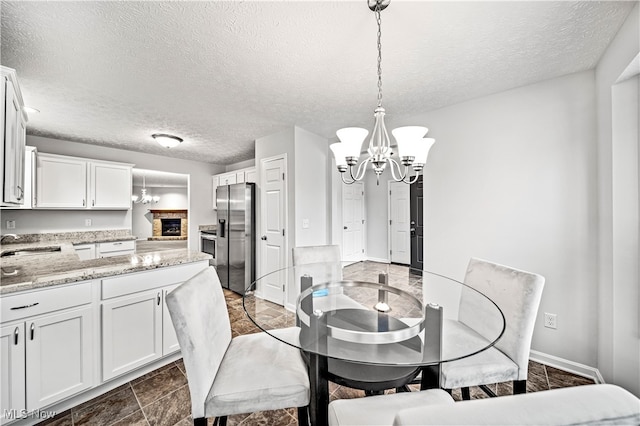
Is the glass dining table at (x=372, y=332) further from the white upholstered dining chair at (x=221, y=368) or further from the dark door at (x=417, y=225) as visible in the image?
the dark door at (x=417, y=225)

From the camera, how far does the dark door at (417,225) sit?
5043 mm

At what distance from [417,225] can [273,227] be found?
3.23m

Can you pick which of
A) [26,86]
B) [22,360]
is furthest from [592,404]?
[26,86]

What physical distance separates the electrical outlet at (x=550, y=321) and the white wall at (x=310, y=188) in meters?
2.51

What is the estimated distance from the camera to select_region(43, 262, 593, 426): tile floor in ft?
5.09

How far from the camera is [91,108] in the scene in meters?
2.61

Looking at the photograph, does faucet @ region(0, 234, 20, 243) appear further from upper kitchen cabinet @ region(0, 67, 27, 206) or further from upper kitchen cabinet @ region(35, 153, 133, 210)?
upper kitchen cabinet @ region(0, 67, 27, 206)

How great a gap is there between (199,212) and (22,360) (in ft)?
13.1

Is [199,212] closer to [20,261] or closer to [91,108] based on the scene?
[91,108]

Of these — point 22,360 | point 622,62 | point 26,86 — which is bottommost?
point 22,360

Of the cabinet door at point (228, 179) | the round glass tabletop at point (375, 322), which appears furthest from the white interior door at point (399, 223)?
the round glass tabletop at point (375, 322)

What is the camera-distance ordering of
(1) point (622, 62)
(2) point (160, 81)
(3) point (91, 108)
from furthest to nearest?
(3) point (91, 108), (2) point (160, 81), (1) point (622, 62)

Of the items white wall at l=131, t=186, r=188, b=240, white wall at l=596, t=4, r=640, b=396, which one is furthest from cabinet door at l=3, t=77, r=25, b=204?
white wall at l=131, t=186, r=188, b=240

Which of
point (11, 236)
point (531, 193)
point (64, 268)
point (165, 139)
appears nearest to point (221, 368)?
point (64, 268)
